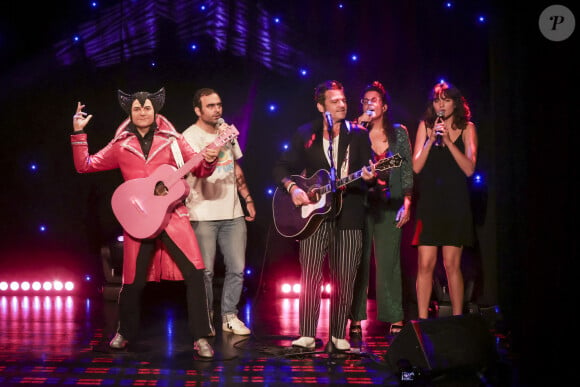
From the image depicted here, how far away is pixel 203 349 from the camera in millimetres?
5148

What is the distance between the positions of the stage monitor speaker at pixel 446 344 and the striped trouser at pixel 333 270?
34.7 inches

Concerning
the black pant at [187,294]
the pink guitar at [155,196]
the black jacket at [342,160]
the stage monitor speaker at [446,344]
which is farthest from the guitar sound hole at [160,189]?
the stage monitor speaker at [446,344]

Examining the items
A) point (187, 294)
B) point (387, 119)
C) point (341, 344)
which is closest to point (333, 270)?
point (341, 344)

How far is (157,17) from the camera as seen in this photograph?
7.99m

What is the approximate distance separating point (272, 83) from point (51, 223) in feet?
9.58

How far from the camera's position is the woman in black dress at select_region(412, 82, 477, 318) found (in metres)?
5.86

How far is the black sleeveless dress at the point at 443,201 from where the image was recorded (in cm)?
587

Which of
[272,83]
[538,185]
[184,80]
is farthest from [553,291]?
[184,80]

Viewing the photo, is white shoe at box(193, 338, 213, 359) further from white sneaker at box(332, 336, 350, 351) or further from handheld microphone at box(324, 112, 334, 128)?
handheld microphone at box(324, 112, 334, 128)

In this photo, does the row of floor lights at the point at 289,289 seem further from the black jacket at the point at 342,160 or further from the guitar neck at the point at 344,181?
the guitar neck at the point at 344,181

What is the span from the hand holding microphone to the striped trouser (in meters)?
1.09

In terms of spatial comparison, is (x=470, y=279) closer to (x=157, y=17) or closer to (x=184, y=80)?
(x=184, y=80)

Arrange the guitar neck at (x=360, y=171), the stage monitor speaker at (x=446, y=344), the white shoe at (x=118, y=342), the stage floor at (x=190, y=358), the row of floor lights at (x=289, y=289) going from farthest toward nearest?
the row of floor lights at (x=289, y=289), the white shoe at (x=118, y=342), the guitar neck at (x=360, y=171), the stage floor at (x=190, y=358), the stage monitor speaker at (x=446, y=344)

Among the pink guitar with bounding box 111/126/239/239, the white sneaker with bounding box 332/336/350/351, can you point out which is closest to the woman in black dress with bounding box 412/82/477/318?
the white sneaker with bounding box 332/336/350/351
